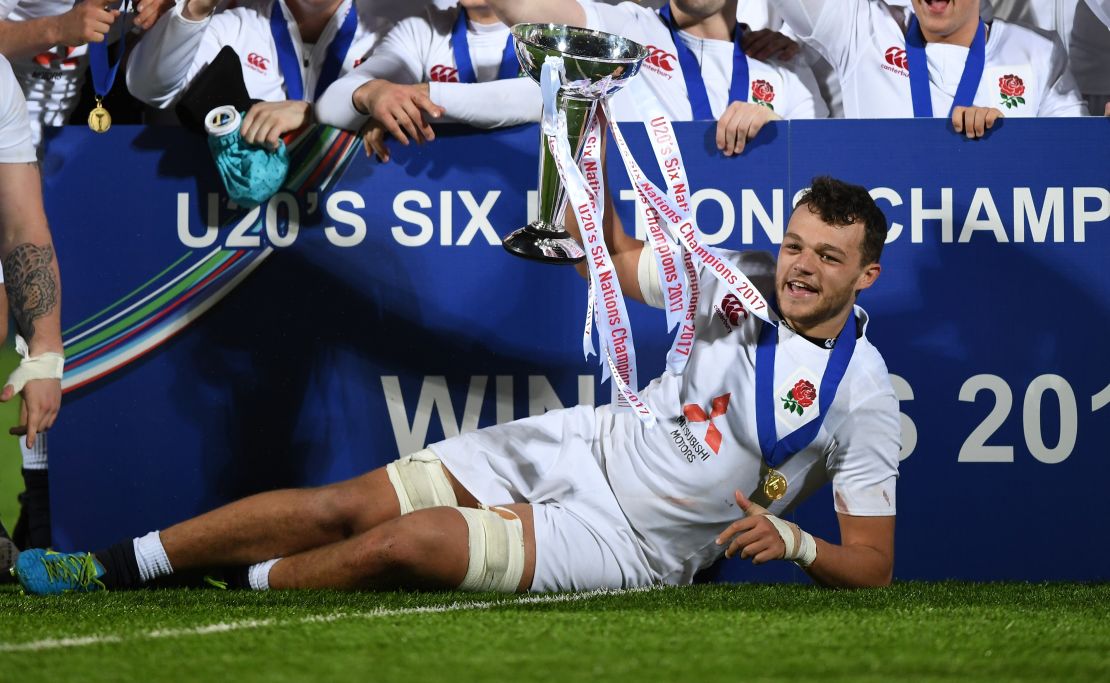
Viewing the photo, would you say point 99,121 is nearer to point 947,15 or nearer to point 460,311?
A: point 460,311

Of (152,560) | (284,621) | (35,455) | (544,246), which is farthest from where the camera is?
(35,455)

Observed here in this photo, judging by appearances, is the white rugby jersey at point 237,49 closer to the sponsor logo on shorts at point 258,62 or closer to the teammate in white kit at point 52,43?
the sponsor logo on shorts at point 258,62

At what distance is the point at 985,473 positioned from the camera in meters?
4.27

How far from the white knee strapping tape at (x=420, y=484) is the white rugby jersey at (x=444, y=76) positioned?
4.03ft

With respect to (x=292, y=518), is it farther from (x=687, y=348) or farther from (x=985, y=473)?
(x=985, y=473)

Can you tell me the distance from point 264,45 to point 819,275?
7.73 feet

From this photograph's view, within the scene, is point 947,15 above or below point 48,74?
above

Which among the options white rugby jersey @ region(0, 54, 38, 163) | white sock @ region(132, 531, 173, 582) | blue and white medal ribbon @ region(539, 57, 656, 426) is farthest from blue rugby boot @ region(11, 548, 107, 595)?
blue and white medal ribbon @ region(539, 57, 656, 426)

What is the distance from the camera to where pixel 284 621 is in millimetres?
2984

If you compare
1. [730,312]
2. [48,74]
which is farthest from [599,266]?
[48,74]

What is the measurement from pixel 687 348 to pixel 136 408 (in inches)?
75.9

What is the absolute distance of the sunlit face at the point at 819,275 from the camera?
12.5 feet

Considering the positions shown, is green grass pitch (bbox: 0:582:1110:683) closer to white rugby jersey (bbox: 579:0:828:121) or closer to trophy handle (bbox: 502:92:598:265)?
trophy handle (bbox: 502:92:598:265)

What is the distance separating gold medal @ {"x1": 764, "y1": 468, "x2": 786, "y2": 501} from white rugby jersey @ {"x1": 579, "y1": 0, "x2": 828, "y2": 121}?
149cm
